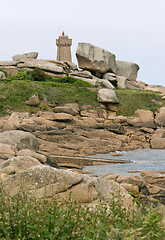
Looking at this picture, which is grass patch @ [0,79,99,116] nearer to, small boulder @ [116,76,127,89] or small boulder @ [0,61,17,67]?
small boulder @ [116,76,127,89]

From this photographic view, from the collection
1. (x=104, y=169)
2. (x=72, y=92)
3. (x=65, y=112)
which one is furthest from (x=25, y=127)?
(x=72, y=92)

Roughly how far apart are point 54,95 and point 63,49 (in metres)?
31.7

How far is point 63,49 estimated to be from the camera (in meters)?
70.6

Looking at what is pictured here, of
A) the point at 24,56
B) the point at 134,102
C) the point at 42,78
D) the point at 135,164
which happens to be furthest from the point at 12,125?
the point at 24,56

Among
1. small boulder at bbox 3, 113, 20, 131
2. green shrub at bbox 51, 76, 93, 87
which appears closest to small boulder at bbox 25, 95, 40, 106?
small boulder at bbox 3, 113, 20, 131

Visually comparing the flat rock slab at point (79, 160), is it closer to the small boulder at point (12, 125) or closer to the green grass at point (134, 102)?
the small boulder at point (12, 125)

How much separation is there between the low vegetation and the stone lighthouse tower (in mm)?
21111

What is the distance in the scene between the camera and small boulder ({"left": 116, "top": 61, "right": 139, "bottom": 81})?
64562 mm

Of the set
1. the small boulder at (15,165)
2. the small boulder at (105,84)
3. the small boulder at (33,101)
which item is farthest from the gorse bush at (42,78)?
the small boulder at (15,165)

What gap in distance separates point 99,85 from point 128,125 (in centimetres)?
1552

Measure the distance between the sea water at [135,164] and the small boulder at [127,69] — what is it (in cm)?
3753

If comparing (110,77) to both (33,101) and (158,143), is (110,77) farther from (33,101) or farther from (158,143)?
(158,143)

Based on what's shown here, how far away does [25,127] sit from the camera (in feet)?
92.4

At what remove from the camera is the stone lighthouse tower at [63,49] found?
2763 inches
